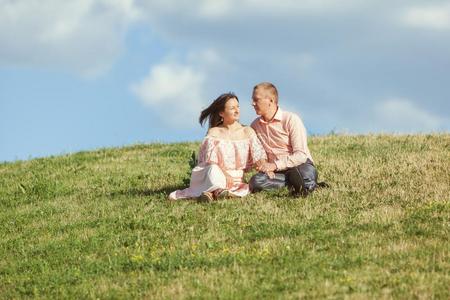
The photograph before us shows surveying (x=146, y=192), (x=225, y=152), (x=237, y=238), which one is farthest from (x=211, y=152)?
(x=237, y=238)

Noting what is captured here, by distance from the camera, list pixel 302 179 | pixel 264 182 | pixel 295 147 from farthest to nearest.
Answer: pixel 264 182 → pixel 295 147 → pixel 302 179

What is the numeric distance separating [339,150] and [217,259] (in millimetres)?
13164

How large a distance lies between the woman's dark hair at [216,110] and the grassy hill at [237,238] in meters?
1.75

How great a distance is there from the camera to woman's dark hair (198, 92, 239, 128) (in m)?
16.5

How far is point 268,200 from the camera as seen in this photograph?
1609 cm

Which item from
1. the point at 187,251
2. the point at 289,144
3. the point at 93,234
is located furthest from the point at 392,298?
the point at 289,144

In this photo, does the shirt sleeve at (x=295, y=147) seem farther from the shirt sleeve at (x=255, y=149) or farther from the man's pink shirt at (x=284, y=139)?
the shirt sleeve at (x=255, y=149)

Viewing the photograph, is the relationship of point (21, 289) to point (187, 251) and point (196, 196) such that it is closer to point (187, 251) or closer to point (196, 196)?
point (187, 251)

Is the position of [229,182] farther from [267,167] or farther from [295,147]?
[295,147]

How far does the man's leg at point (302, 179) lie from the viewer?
16.6 metres

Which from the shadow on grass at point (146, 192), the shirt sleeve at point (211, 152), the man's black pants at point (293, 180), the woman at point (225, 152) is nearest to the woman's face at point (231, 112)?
the woman at point (225, 152)

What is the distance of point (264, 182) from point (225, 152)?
3.56ft

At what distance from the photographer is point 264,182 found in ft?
55.9

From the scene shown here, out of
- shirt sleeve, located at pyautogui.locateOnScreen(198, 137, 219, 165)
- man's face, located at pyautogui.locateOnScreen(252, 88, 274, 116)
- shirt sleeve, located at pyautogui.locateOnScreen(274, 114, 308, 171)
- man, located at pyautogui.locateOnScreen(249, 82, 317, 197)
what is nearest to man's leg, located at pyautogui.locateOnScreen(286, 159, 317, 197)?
man, located at pyautogui.locateOnScreen(249, 82, 317, 197)
